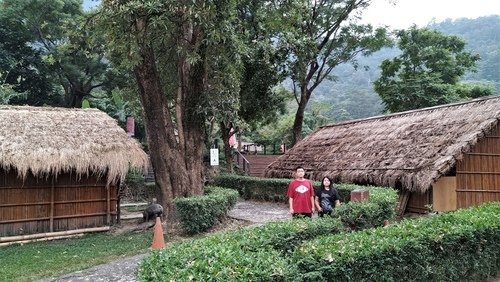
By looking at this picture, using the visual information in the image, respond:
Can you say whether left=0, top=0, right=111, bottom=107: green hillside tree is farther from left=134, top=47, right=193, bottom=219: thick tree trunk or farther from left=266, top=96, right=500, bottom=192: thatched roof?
left=266, top=96, right=500, bottom=192: thatched roof

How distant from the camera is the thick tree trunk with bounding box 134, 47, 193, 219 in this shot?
11930 millimetres

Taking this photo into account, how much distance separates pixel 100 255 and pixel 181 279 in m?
6.17

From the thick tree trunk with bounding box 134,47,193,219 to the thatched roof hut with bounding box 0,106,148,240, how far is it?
1.23 meters

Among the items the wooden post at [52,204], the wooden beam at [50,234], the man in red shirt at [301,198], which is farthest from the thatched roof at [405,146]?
the wooden post at [52,204]

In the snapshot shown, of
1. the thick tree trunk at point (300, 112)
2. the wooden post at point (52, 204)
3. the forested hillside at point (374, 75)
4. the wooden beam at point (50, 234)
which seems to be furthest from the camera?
the forested hillside at point (374, 75)

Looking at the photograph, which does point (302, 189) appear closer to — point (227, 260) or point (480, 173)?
point (227, 260)

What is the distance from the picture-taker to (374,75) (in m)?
65.9

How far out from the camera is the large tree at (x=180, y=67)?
10.5 meters

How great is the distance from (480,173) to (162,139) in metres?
9.66

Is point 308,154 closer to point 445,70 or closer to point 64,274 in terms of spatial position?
point 445,70

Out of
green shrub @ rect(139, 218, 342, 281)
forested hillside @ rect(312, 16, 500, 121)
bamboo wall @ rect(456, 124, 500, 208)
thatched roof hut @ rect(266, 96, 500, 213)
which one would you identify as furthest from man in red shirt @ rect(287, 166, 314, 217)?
forested hillside @ rect(312, 16, 500, 121)

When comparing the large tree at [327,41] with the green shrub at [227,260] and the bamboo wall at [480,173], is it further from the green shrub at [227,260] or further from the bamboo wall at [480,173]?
the green shrub at [227,260]

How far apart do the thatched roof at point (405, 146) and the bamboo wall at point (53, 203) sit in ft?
27.7

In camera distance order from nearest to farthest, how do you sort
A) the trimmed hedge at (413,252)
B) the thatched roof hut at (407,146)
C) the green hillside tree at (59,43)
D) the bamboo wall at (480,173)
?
the trimmed hedge at (413,252), the thatched roof hut at (407,146), the bamboo wall at (480,173), the green hillside tree at (59,43)
